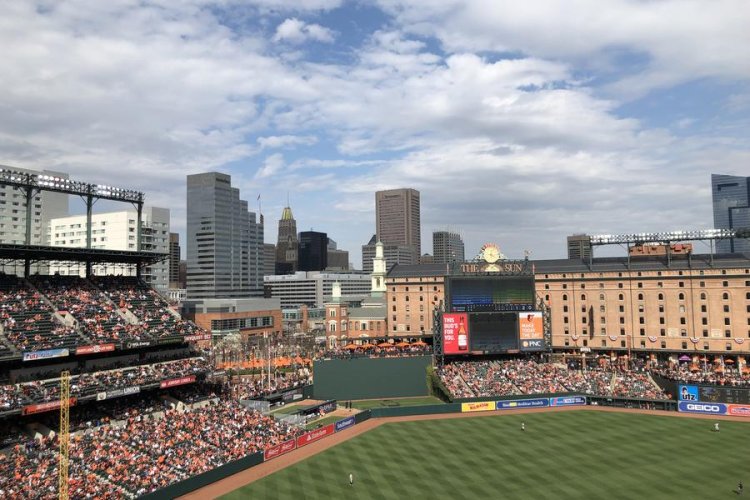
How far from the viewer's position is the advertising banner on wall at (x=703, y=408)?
64938mm

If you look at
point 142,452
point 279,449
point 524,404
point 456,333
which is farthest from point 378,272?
point 142,452

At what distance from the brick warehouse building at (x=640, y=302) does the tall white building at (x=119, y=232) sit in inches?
3940

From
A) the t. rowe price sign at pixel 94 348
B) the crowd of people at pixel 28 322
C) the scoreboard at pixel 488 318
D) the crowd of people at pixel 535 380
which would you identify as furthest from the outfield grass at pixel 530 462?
the crowd of people at pixel 28 322

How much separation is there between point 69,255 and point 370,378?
40317 millimetres

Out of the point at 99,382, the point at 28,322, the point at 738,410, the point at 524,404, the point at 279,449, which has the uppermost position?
the point at 28,322

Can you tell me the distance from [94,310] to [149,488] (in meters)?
23.6

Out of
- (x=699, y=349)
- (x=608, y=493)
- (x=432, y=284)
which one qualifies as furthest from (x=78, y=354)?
(x=699, y=349)

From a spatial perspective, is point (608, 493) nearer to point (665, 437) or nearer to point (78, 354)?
point (665, 437)

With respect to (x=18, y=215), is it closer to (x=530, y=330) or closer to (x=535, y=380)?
(x=530, y=330)

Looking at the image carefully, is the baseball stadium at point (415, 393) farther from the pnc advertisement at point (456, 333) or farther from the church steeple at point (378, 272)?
the church steeple at point (378, 272)

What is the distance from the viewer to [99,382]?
4956 centimetres

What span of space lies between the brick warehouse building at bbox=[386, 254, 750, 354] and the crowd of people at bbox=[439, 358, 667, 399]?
596 inches

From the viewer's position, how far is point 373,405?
7181 cm

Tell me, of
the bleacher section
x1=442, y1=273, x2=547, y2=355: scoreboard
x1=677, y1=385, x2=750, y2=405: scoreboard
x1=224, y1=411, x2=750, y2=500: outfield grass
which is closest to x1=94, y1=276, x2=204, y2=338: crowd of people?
the bleacher section
